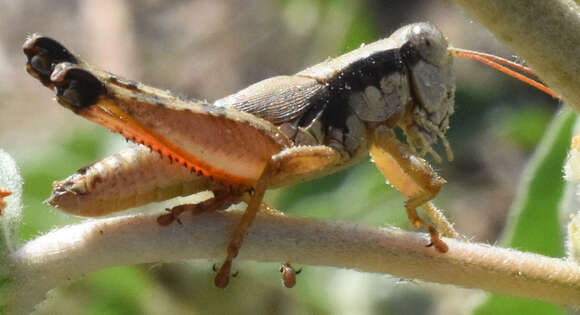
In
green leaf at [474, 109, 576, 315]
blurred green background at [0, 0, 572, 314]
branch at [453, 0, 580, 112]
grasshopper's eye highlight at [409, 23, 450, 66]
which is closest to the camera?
branch at [453, 0, 580, 112]

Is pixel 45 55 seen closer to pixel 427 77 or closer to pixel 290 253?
pixel 290 253

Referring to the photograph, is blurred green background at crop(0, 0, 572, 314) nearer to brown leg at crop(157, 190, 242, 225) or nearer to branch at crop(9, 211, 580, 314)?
branch at crop(9, 211, 580, 314)

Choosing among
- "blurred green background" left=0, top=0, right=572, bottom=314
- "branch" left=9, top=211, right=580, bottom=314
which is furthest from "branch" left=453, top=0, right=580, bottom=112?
"blurred green background" left=0, top=0, right=572, bottom=314

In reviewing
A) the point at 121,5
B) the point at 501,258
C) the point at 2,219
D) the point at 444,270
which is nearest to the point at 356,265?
the point at 444,270

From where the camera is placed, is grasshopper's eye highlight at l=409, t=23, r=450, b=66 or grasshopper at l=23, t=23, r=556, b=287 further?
grasshopper's eye highlight at l=409, t=23, r=450, b=66

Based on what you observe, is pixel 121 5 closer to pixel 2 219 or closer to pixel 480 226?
pixel 480 226

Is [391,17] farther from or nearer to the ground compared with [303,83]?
nearer to the ground

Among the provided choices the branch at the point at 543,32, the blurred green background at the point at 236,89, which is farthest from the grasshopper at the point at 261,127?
the branch at the point at 543,32

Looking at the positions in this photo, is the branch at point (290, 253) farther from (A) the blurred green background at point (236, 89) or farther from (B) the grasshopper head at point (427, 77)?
(B) the grasshopper head at point (427, 77)
